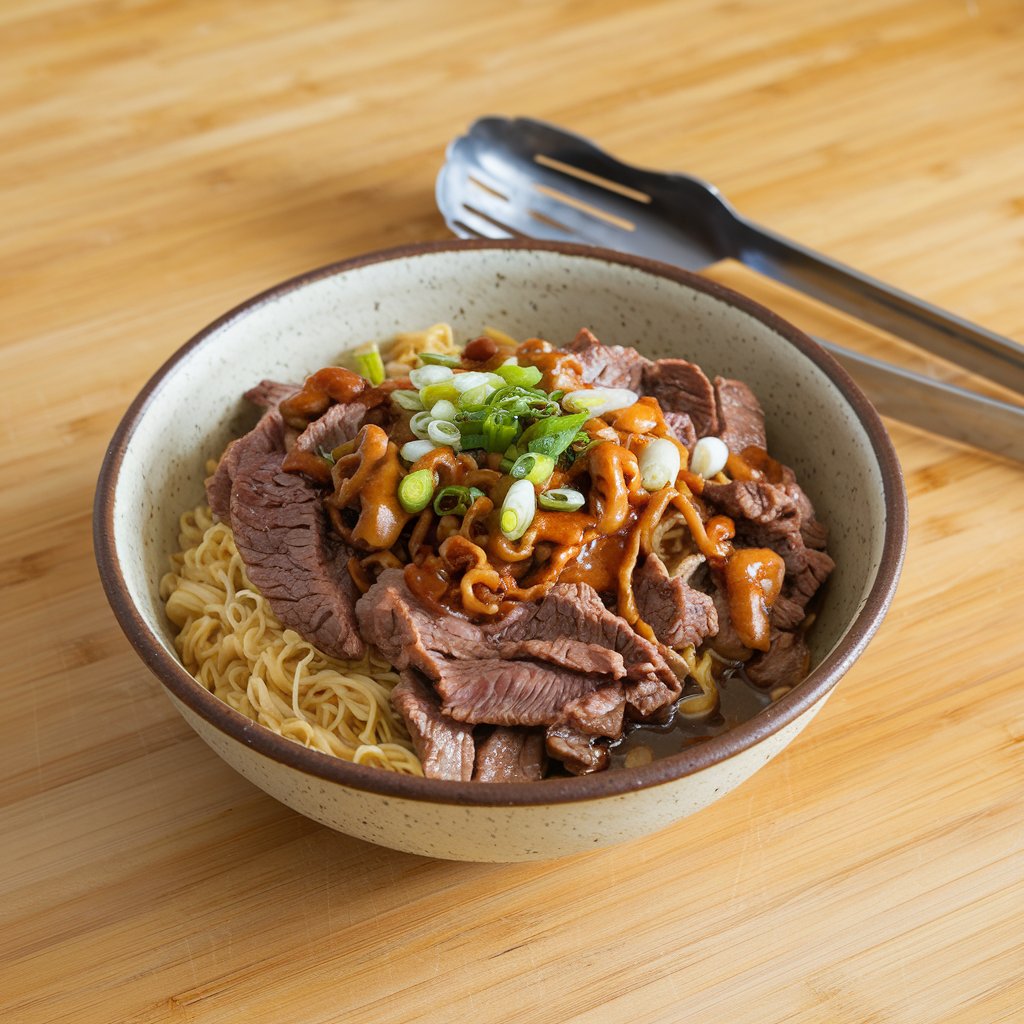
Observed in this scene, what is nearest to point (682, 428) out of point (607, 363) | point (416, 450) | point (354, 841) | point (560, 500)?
point (607, 363)

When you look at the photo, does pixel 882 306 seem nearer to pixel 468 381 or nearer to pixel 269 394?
pixel 468 381

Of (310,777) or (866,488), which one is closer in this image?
(310,777)

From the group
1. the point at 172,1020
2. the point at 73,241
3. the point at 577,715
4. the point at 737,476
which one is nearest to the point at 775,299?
the point at 737,476

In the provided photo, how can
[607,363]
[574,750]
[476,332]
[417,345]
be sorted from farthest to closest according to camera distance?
[476,332]
[417,345]
[607,363]
[574,750]

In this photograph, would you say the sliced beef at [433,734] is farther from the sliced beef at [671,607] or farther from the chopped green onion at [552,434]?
the chopped green onion at [552,434]

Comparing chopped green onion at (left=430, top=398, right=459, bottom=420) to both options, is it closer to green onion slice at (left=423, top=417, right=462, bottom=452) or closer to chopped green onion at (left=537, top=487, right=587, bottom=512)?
green onion slice at (left=423, top=417, right=462, bottom=452)

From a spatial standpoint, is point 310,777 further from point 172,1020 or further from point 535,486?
point 535,486

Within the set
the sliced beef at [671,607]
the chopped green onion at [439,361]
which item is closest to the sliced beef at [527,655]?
the sliced beef at [671,607]
